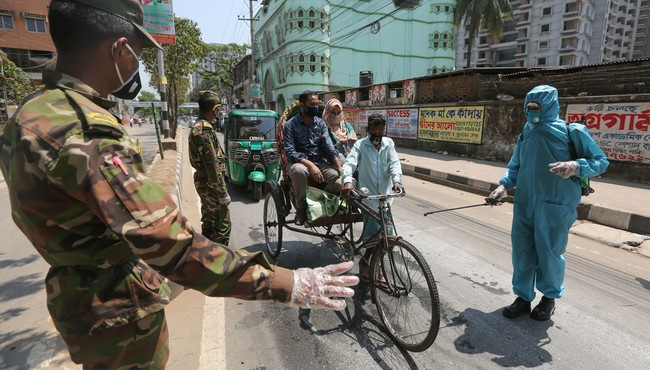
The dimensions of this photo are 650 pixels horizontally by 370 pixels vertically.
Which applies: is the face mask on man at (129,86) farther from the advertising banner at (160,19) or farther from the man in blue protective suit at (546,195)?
the advertising banner at (160,19)

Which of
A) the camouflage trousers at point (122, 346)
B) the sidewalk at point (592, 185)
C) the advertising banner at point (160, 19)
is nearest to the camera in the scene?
the camouflage trousers at point (122, 346)

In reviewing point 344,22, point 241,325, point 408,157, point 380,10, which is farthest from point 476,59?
point 241,325

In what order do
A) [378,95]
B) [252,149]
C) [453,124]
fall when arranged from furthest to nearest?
[378,95] → [453,124] → [252,149]

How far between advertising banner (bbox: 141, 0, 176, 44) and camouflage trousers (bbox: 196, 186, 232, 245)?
8135mm

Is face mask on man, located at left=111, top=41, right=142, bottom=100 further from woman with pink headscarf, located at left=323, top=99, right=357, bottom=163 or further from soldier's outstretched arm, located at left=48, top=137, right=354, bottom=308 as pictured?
woman with pink headscarf, located at left=323, top=99, right=357, bottom=163

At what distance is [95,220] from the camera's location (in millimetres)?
1113

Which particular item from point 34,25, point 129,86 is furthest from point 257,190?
point 34,25

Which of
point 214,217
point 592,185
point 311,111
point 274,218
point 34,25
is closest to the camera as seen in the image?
point 311,111

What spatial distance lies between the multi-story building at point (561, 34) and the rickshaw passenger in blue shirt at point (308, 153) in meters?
55.1

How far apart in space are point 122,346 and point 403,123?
1590 centimetres

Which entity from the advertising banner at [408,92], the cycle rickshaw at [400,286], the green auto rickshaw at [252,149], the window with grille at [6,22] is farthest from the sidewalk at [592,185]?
the window with grille at [6,22]

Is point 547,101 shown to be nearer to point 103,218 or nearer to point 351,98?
point 103,218

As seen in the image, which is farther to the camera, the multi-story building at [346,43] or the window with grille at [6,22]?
the multi-story building at [346,43]

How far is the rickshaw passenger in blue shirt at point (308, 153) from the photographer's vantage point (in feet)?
11.9
